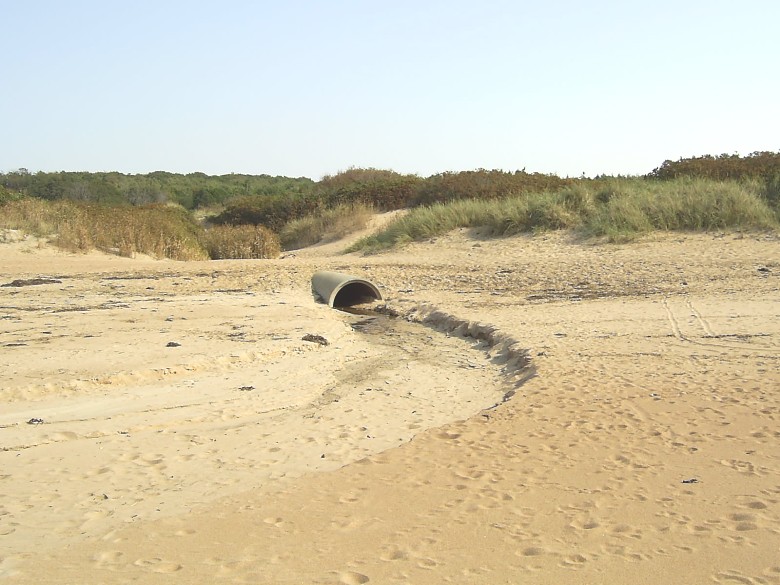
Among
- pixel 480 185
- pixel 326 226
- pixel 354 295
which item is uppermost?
pixel 480 185

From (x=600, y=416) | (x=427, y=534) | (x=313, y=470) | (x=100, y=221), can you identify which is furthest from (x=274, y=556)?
(x=100, y=221)

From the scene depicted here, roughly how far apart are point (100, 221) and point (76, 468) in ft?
51.0

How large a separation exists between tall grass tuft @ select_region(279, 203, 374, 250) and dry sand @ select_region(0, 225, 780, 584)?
1424 cm

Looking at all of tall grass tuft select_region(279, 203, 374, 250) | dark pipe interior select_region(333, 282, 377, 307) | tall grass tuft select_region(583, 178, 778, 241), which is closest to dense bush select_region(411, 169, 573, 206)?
tall grass tuft select_region(279, 203, 374, 250)

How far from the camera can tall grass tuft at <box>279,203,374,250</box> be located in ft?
87.7

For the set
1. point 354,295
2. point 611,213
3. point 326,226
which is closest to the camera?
point 354,295

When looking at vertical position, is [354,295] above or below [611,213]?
below

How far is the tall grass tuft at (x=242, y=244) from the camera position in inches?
870

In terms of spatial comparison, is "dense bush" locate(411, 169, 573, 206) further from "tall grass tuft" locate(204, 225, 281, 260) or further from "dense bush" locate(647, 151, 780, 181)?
A: "tall grass tuft" locate(204, 225, 281, 260)

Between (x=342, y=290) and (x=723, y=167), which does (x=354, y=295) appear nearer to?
(x=342, y=290)

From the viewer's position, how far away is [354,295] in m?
15.1

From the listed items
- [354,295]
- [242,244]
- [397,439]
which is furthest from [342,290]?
[397,439]

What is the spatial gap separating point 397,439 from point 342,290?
918cm

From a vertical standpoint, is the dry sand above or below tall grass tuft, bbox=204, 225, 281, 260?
below
